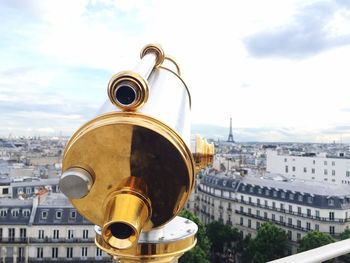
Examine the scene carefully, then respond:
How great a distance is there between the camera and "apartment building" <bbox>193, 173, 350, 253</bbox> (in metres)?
21.4

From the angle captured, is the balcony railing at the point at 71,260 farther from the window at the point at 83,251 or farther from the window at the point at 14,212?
the window at the point at 14,212

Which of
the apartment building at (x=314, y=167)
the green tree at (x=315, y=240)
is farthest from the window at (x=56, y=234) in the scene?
the apartment building at (x=314, y=167)

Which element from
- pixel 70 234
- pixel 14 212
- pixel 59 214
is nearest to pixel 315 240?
pixel 70 234

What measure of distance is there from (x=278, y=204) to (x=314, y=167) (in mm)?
13300

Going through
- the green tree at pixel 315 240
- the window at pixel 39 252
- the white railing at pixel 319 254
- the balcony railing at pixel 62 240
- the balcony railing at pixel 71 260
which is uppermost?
the white railing at pixel 319 254

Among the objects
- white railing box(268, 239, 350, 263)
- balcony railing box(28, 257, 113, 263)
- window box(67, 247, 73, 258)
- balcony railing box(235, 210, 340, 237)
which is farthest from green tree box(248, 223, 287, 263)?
white railing box(268, 239, 350, 263)

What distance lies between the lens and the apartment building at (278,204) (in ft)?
70.2

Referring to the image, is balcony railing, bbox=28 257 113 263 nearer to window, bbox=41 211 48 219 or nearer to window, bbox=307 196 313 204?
window, bbox=41 211 48 219

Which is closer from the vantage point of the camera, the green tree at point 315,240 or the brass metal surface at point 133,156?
the brass metal surface at point 133,156

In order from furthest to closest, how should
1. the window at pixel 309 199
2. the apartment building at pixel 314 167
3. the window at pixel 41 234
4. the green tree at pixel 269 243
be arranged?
the apartment building at pixel 314 167 → the window at pixel 309 199 → the green tree at pixel 269 243 → the window at pixel 41 234

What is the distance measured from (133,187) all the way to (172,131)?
0.46ft

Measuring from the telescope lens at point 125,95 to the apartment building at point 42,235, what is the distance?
18684 millimetres

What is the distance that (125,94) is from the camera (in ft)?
2.85

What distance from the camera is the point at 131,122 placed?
833 mm
